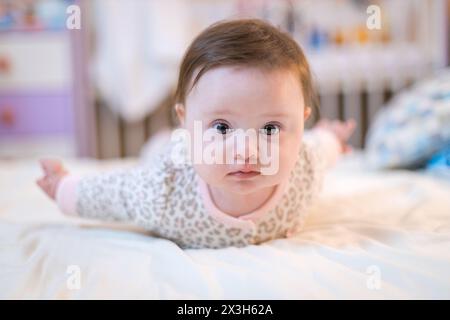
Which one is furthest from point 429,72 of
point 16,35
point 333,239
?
point 16,35

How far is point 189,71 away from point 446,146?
808 millimetres

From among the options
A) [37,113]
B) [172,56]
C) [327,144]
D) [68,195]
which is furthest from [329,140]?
[37,113]

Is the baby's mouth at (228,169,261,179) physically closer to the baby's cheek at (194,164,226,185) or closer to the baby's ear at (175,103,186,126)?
the baby's cheek at (194,164,226,185)

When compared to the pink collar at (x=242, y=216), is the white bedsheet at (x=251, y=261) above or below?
below

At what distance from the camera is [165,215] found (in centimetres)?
76

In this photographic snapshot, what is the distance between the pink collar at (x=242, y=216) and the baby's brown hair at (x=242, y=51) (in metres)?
0.14

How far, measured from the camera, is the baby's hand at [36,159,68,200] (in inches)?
34.0

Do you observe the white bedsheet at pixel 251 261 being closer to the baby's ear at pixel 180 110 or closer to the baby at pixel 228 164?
the baby at pixel 228 164

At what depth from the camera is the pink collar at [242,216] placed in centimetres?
73

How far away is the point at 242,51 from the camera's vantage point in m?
0.64

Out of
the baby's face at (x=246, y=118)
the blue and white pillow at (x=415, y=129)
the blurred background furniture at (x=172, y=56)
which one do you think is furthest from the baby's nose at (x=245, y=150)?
the blurred background furniture at (x=172, y=56)

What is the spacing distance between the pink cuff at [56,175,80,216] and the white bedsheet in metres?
0.03

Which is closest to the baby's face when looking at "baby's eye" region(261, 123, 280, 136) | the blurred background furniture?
"baby's eye" region(261, 123, 280, 136)

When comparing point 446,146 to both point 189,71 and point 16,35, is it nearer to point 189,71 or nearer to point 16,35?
point 189,71
